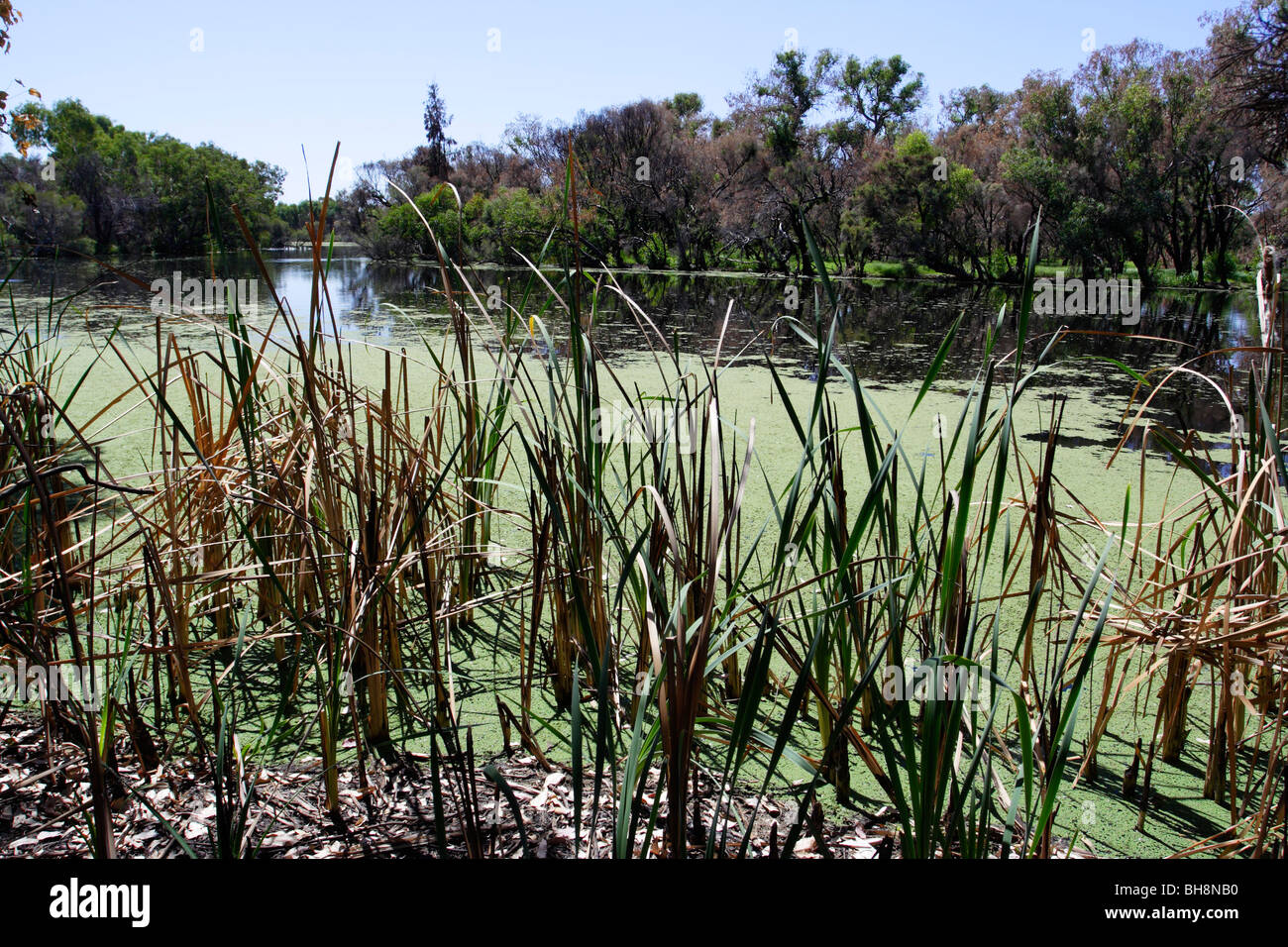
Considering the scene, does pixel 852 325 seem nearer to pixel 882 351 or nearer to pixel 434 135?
pixel 882 351

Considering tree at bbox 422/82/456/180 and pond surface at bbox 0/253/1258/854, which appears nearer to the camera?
pond surface at bbox 0/253/1258/854

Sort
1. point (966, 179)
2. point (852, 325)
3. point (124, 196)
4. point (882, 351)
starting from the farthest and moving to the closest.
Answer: point (124, 196) < point (966, 179) < point (852, 325) < point (882, 351)

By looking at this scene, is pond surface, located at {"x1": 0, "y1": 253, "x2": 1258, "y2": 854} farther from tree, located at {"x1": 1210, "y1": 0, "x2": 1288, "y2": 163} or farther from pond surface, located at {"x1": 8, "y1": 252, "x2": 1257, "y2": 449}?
tree, located at {"x1": 1210, "y1": 0, "x2": 1288, "y2": 163}

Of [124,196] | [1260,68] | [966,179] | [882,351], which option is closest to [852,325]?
[882,351]

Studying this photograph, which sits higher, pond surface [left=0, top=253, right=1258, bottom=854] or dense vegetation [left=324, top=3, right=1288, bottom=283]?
dense vegetation [left=324, top=3, right=1288, bottom=283]

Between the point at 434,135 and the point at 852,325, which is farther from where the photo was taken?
the point at 434,135

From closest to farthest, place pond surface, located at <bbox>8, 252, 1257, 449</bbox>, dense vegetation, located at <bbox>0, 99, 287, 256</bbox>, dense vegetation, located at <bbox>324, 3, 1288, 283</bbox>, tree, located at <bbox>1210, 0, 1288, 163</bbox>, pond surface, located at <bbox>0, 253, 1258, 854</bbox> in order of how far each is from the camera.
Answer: pond surface, located at <bbox>0, 253, 1258, 854</bbox>, pond surface, located at <bbox>8, 252, 1257, 449</bbox>, tree, located at <bbox>1210, 0, 1288, 163</bbox>, dense vegetation, located at <bbox>324, 3, 1288, 283</bbox>, dense vegetation, located at <bbox>0, 99, 287, 256</bbox>

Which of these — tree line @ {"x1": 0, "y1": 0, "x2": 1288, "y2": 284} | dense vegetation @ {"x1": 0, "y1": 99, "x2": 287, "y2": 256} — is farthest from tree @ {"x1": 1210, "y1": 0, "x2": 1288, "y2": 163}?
dense vegetation @ {"x1": 0, "y1": 99, "x2": 287, "y2": 256}

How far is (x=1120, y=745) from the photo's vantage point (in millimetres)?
1463

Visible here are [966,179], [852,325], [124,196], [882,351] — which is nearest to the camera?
[882,351]

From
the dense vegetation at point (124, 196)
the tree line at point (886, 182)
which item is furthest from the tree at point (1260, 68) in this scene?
the dense vegetation at point (124, 196)
